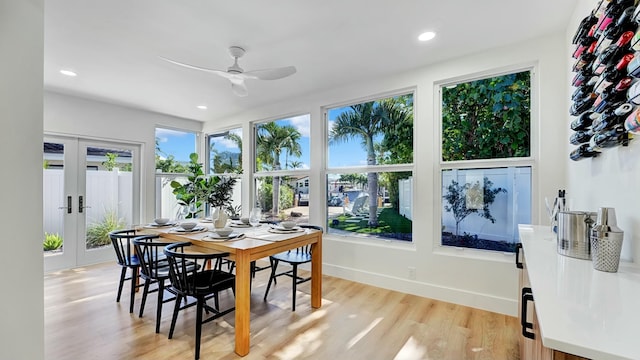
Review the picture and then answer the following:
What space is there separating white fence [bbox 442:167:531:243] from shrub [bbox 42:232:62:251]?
18.4ft

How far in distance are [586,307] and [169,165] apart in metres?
6.15

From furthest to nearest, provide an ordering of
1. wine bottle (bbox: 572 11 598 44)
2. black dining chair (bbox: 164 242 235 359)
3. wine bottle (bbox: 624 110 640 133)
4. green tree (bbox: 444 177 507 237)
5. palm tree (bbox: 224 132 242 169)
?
palm tree (bbox: 224 132 242 169)
green tree (bbox: 444 177 507 237)
black dining chair (bbox: 164 242 235 359)
wine bottle (bbox: 572 11 598 44)
wine bottle (bbox: 624 110 640 133)

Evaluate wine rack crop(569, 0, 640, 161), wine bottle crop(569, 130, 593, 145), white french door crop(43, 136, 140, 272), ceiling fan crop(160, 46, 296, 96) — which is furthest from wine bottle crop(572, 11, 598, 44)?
white french door crop(43, 136, 140, 272)

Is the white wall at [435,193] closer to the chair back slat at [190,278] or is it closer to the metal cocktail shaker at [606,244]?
the metal cocktail shaker at [606,244]

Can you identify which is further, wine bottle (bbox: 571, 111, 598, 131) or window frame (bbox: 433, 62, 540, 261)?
window frame (bbox: 433, 62, 540, 261)

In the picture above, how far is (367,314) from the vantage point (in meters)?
2.82

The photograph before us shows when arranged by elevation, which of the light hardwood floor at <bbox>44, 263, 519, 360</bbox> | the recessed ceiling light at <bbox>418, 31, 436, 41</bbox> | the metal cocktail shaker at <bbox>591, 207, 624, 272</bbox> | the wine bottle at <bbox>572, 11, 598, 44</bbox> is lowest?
the light hardwood floor at <bbox>44, 263, 519, 360</bbox>

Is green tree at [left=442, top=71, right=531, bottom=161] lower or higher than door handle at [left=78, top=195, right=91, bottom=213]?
higher

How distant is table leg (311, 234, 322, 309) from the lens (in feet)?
9.70

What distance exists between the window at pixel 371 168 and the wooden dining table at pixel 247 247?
3.65ft

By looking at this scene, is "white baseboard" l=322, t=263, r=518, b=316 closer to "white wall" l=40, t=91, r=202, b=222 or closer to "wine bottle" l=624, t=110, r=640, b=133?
"wine bottle" l=624, t=110, r=640, b=133

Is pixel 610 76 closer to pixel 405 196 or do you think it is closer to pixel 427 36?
pixel 427 36

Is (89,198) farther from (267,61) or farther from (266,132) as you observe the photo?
(267,61)

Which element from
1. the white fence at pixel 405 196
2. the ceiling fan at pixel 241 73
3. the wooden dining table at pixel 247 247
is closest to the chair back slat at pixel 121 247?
the wooden dining table at pixel 247 247
